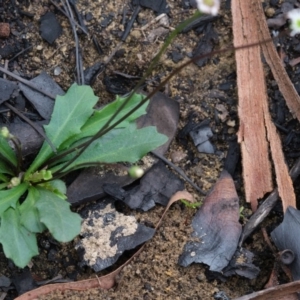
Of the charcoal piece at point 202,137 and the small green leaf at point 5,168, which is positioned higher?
the small green leaf at point 5,168

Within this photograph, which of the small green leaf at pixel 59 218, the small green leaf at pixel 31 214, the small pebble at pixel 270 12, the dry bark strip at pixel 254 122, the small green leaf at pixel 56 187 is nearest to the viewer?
the small green leaf at pixel 59 218

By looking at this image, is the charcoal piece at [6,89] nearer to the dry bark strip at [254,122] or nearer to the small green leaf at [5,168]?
the small green leaf at [5,168]

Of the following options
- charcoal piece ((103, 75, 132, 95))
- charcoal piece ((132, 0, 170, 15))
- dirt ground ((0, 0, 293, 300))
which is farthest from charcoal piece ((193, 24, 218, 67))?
charcoal piece ((103, 75, 132, 95))

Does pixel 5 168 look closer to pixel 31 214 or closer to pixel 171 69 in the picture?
pixel 31 214

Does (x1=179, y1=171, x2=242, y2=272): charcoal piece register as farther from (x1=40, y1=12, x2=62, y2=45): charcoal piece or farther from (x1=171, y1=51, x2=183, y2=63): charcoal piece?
(x1=40, y1=12, x2=62, y2=45): charcoal piece

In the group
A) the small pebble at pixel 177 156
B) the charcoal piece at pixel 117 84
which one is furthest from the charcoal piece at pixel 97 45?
the small pebble at pixel 177 156

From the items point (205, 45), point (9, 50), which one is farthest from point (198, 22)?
point (9, 50)

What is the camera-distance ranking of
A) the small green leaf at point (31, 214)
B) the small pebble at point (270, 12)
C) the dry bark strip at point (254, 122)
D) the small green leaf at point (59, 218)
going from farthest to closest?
the small pebble at point (270, 12)
the dry bark strip at point (254, 122)
the small green leaf at point (31, 214)
the small green leaf at point (59, 218)
